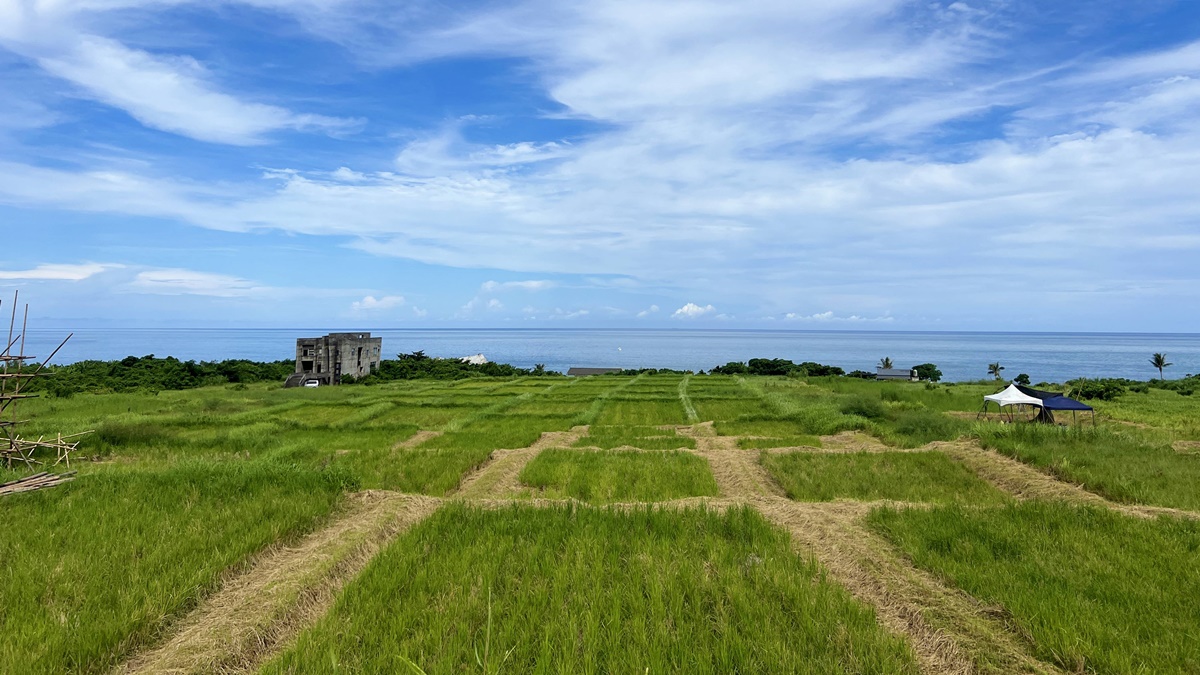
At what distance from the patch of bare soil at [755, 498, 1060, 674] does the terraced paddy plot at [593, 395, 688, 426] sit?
40.9 ft

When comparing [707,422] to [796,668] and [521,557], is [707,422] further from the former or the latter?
[796,668]

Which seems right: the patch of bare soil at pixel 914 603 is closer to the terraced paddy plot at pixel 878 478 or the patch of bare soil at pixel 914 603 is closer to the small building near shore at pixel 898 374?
the terraced paddy plot at pixel 878 478

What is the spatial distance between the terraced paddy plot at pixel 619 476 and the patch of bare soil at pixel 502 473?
29cm

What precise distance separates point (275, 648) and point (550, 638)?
78.4 inches

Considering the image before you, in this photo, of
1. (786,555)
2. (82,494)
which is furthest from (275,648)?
(82,494)

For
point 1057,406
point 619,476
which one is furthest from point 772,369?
point 619,476

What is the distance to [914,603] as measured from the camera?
14.8 feet

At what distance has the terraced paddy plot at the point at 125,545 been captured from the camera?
378 centimetres

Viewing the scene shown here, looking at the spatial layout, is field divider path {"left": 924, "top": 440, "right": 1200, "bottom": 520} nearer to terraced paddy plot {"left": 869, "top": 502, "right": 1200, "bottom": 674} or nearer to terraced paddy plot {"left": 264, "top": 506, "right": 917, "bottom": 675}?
terraced paddy plot {"left": 869, "top": 502, "right": 1200, "bottom": 674}

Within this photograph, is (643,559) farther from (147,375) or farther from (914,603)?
(147,375)

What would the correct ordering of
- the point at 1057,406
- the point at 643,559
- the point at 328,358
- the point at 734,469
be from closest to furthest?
the point at 643,559 < the point at 734,469 < the point at 1057,406 < the point at 328,358

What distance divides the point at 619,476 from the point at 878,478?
15.1 feet

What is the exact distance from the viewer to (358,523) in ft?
21.3

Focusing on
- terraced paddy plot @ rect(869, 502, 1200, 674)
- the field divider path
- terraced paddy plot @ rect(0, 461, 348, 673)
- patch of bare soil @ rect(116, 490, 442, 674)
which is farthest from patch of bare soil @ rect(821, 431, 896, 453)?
terraced paddy plot @ rect(0, 461, 348, 673)
